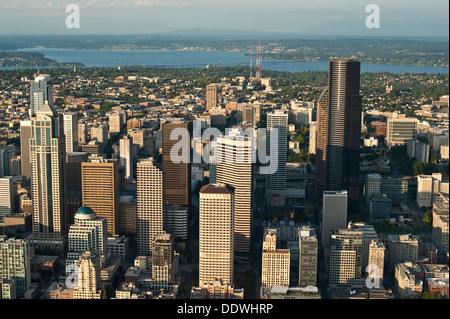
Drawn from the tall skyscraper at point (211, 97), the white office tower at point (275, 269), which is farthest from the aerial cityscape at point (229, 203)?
the tall skyscraper at point (211, 97)

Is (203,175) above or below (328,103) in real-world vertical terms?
below

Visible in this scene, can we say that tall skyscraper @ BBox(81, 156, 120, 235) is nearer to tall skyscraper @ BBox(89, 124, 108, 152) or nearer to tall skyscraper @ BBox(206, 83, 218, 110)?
tall skyscraper @ BBox(89, 124, 108, 152)

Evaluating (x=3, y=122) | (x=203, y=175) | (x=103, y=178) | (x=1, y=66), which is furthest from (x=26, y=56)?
(x=103, y=178)

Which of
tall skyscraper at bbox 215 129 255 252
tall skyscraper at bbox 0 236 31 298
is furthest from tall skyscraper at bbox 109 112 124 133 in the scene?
tall skyscraper at bbox 0 236 31 298

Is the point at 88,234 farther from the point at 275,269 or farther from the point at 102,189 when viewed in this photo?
the point at 275,269

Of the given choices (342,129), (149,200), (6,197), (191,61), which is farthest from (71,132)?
(191,61)
